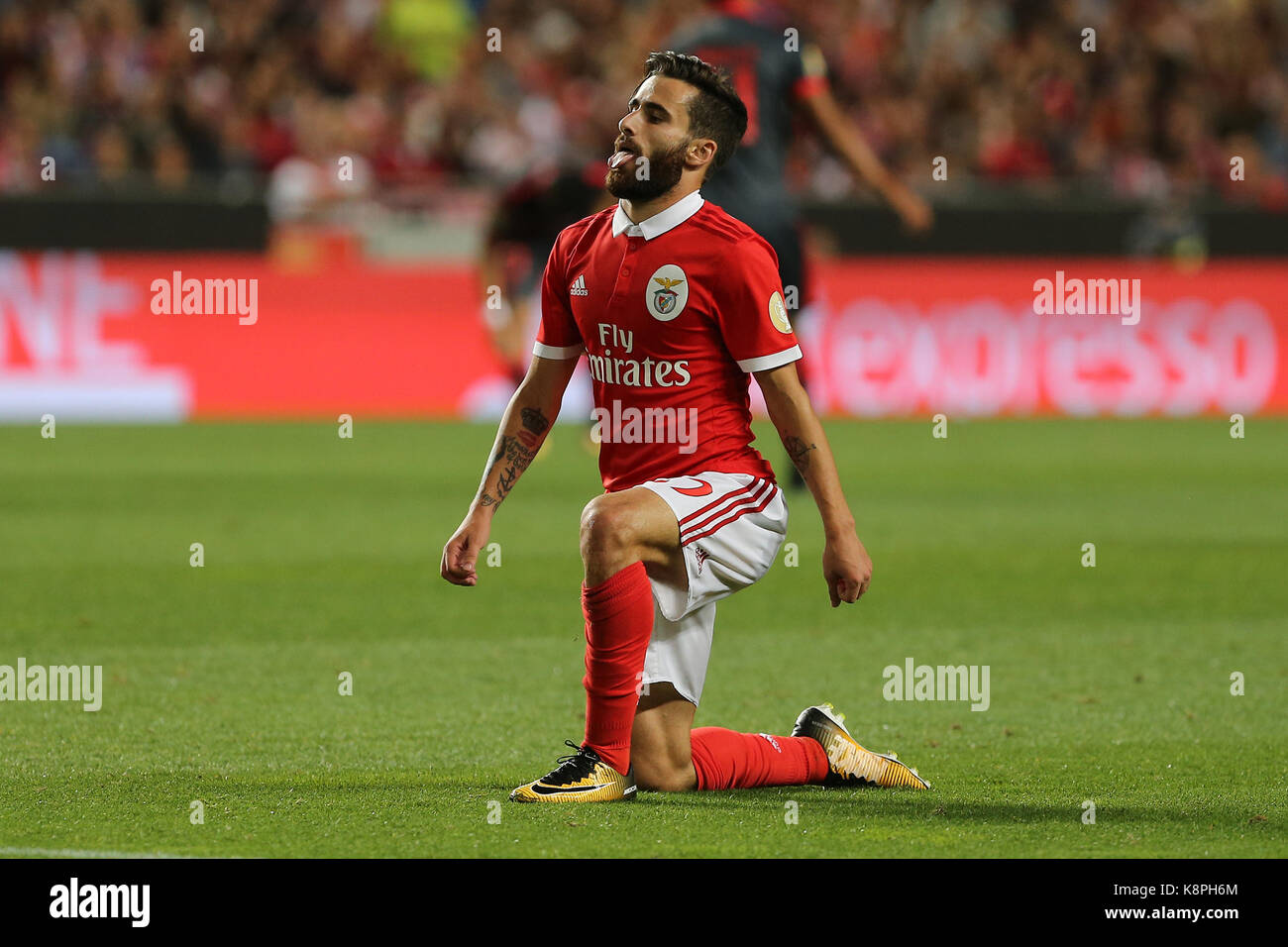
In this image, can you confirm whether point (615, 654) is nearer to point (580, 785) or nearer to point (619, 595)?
point (619, 595)

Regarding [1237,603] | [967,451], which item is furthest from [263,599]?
[967,451]

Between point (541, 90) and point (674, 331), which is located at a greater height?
point (541, 90)

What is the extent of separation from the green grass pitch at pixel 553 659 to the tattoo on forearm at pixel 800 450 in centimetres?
88

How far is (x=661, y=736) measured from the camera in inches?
199

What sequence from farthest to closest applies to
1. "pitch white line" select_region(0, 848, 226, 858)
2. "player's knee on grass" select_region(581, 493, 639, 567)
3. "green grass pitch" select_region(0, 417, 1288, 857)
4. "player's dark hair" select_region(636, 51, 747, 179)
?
"player's dark hair" select_region(636, 51, 747, 179) < "player's knee on grass" select_region(581, 493, 639, 567) < "green grass pitch" select_region(0, 417, 1288, 857) < "pitch white line" select_region(0, 848, 226, 858)

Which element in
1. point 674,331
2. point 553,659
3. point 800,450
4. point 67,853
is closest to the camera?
point 67,853

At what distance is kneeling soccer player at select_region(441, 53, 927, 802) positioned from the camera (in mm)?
4875

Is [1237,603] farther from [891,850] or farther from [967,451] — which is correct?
[967,451]

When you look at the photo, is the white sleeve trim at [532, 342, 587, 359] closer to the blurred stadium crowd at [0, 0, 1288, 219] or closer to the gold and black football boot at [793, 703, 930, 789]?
the gold and black football boot at [793, 703, 930, 789]

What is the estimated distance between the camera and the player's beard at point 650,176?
4.98m

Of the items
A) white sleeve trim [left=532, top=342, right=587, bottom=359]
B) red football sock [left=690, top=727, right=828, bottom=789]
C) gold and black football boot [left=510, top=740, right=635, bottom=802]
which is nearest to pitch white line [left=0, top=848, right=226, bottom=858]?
gold and black football boot [left=510, top=740, right=635, bottom=802]

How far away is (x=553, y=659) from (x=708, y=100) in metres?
2.79

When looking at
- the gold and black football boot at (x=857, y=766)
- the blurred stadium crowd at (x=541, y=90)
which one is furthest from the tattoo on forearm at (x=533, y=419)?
the blurred stadium crowd at (x=541, y=90)

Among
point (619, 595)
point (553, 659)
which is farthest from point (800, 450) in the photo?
point (553, 659)
